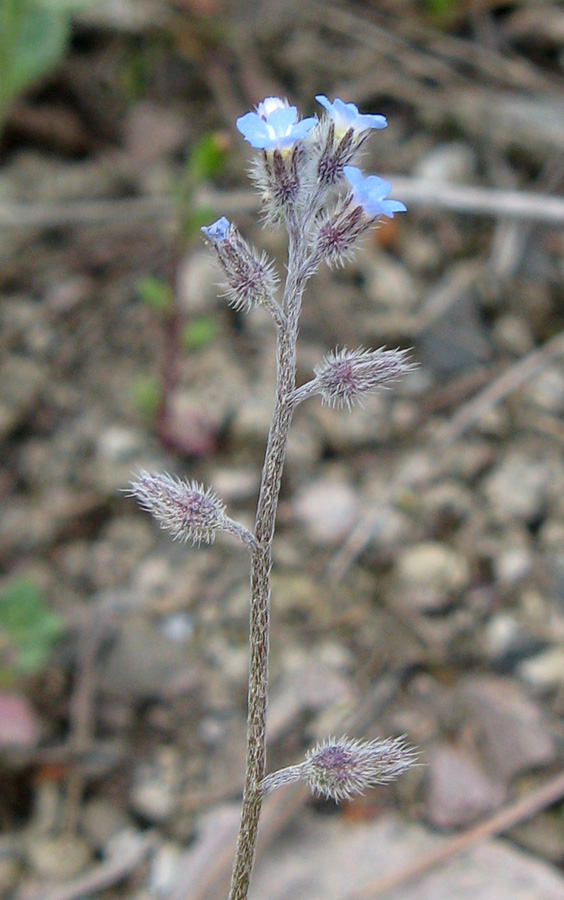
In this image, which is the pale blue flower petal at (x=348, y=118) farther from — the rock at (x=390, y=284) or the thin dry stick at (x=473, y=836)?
the rock at (x=390, y=284)

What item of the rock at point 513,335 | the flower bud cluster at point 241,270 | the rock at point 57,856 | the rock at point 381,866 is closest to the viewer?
the flower bud cluster at point 241,270

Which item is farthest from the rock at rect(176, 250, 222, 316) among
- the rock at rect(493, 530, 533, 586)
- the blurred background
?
the rock at rect(493, 530, 533, 586)

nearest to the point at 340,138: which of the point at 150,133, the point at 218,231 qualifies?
the point at 218,231

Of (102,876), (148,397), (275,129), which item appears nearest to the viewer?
(275,129)

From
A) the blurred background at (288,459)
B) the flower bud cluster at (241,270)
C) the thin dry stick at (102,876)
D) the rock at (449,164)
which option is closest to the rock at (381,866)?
the blurred background at (288,459)

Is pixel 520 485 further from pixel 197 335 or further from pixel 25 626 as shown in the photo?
pixel 25 626
